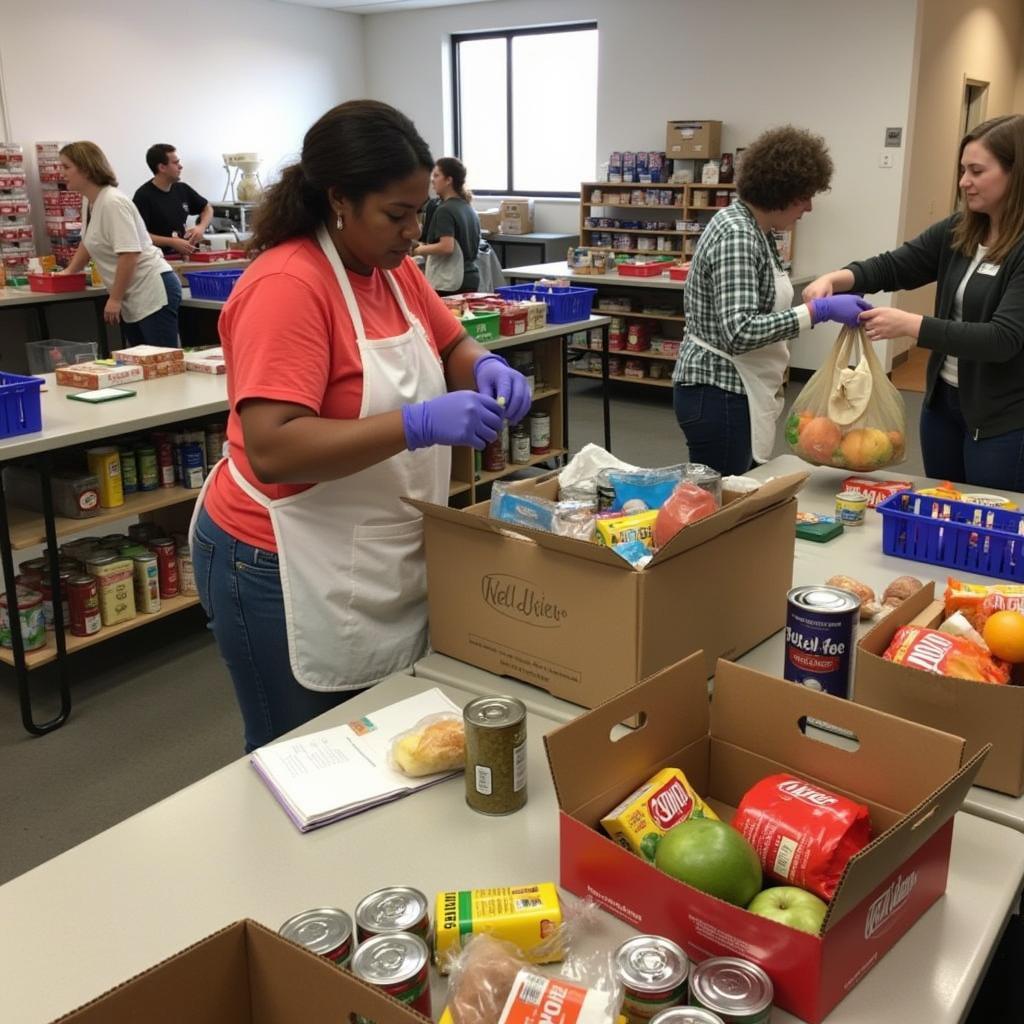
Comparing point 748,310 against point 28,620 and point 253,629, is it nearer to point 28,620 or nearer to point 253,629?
point 253,629

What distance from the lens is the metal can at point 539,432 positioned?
4.63m

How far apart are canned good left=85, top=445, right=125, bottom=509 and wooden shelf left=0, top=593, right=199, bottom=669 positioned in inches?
4.2

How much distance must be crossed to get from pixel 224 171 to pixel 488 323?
18.3 feet

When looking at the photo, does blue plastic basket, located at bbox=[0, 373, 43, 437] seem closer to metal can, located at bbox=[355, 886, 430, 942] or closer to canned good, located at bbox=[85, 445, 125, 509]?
canned good, located at bbox=[85, 445, 125, 509]

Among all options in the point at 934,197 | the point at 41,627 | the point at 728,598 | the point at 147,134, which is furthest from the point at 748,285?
the point at 147,134

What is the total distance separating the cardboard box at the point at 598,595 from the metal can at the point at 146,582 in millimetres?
1886

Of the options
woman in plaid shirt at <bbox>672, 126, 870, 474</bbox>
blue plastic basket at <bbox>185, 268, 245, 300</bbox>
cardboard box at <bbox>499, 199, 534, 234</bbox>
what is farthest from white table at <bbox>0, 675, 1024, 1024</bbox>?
cardboard box at <bbox>499, 199, 534, 234</bbox>

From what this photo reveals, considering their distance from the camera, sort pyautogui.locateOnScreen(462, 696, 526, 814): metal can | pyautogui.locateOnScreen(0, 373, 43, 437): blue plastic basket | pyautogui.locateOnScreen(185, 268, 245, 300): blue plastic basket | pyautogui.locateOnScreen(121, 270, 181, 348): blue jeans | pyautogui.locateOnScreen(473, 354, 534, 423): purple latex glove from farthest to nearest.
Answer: pyautogui.locateOnScreen(121, 270, 181, 348): blue jeans → pyautogui.locateOnScreen(185, 268, 245, 300): blue plastic basket → pyautogui.locateOnScreen(0, 373, 43, 437): blue plastic basket → pyautogui.locateOnScreen(473, 354, 534, 423): purple latex glove → pyautogui.locateOnScreen(462, 696, 526, 814): metal can

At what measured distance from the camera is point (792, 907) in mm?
931

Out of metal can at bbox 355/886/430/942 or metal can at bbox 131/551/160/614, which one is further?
metal can at bbox 131/551/160/614

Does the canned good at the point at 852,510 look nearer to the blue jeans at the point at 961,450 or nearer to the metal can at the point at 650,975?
Answer: the blue jeans at the point at 961,450

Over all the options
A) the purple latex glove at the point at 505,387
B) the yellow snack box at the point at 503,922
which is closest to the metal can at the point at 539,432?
the purple latex glove at the point at 505,387

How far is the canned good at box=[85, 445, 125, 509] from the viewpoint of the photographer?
3.08m

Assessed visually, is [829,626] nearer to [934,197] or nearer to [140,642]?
[140,642]
